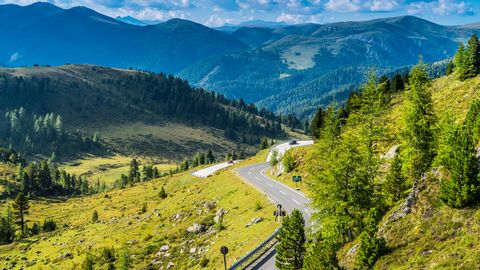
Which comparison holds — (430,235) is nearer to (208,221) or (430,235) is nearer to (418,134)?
(418,134)

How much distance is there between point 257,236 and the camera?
5300 centimetres

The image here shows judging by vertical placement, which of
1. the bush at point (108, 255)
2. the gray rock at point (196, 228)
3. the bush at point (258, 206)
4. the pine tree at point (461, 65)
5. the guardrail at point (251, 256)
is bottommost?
the bush at point (108, 255)

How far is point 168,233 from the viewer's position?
71750 mm

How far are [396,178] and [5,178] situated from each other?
602ft

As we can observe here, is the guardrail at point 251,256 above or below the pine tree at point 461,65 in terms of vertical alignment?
below

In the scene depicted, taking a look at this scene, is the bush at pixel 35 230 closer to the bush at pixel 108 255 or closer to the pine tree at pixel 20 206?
the pine tree at pixel 20 206

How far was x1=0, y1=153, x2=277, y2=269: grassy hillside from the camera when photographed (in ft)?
189

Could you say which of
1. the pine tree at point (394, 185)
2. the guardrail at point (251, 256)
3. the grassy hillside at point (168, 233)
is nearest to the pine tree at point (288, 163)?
the grassy hillside at point (168, 233)

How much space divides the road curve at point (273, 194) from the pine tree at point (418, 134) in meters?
13.0

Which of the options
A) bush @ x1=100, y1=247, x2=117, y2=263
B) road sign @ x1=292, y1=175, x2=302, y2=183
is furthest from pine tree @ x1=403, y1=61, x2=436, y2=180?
bush @ x1=100, y1=247, x2=117, y2=263

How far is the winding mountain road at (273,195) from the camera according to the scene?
44.1m

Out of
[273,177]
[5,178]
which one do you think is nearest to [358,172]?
[273,177]

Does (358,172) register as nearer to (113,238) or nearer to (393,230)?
(393,230)

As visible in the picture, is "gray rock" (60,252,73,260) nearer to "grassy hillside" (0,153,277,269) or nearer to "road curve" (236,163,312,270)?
"grassy hillside" (0,153,277,269)
